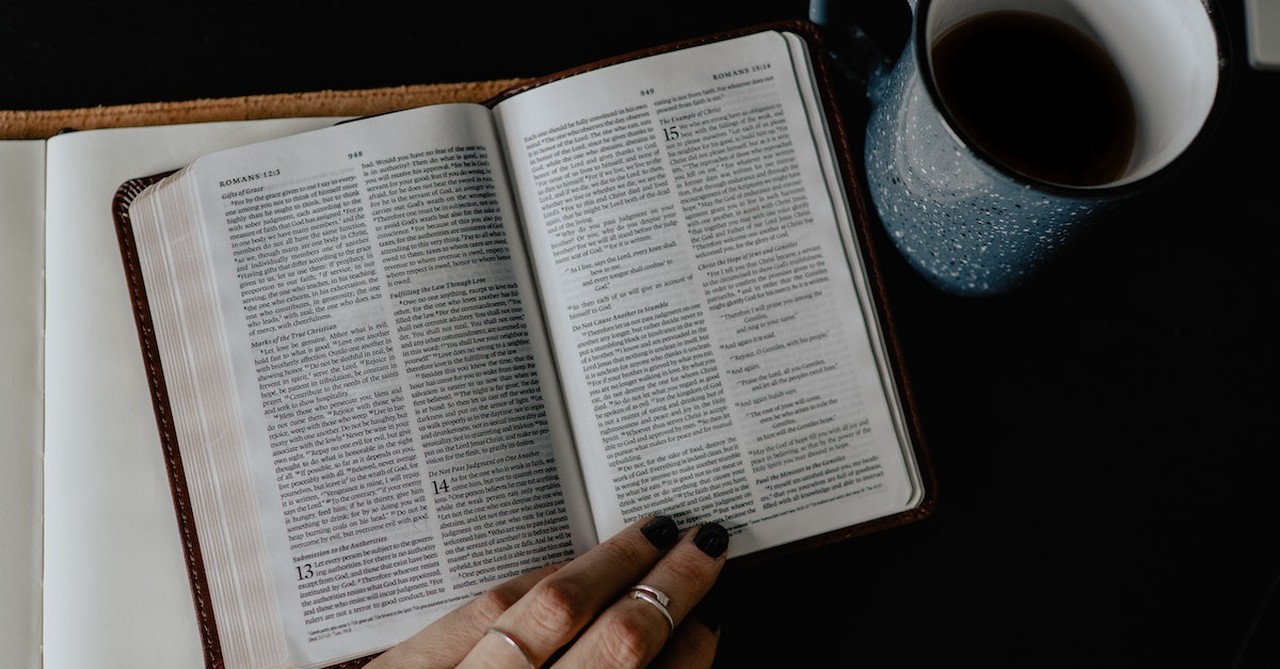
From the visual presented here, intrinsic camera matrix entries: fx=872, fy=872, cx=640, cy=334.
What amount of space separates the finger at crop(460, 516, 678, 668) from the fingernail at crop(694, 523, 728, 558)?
0.13ft

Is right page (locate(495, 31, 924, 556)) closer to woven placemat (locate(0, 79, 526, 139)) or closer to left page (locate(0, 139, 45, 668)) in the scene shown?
woven placemat (locate(0, 79, 526, 139))

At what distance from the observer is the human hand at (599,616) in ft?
1.61

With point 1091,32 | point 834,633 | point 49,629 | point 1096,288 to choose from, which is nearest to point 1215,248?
point 1096,288

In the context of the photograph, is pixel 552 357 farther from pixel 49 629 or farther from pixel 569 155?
pixel 49 629

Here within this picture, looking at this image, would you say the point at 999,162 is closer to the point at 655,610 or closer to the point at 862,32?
the point at 862,32

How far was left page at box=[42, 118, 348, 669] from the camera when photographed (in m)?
0.57

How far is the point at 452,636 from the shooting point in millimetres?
514

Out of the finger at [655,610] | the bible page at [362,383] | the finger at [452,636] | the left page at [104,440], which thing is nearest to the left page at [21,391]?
the left page at [104,440]

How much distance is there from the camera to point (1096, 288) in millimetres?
615

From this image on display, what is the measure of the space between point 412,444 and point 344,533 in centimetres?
7

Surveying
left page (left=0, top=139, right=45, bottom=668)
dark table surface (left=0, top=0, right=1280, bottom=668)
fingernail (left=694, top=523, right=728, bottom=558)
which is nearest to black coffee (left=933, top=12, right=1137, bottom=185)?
dark table surface (left=0, top=0, right=1280, bottom=668)

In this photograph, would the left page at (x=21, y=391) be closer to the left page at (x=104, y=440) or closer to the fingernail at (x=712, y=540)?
the left page at (x=104, y=440)

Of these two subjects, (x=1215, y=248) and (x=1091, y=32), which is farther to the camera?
(x=1215, y=248)

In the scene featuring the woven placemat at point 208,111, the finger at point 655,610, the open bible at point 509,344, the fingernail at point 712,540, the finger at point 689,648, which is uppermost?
the woven placemat at point 208,111
